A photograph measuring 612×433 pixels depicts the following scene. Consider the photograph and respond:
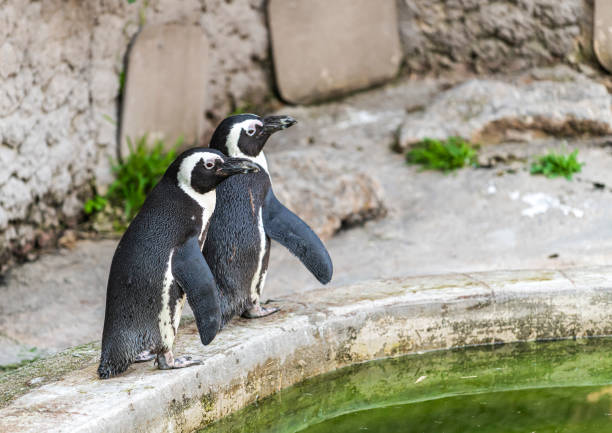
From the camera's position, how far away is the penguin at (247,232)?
269 centimetres

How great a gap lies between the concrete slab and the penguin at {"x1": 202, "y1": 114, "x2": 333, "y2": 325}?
12.4ft

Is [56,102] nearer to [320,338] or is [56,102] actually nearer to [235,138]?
[235,138]

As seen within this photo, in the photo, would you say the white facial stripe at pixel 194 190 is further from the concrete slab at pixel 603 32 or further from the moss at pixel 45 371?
the concrete slab at pixel 603 32

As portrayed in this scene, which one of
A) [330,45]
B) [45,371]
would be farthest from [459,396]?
[330,45]

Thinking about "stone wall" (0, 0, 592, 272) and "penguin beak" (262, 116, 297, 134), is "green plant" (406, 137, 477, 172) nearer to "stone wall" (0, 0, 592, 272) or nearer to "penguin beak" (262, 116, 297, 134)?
"stone wall" (0, 0, 592, 272)

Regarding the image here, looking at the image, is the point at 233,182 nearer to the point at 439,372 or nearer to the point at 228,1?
the point at 439,372

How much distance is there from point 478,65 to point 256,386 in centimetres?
429

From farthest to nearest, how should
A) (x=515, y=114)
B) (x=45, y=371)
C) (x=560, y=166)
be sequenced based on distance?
(x=515, y=114) < (x=560, y=166) < (x=45, y=371)

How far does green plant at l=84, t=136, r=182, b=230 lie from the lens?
15.8 ft

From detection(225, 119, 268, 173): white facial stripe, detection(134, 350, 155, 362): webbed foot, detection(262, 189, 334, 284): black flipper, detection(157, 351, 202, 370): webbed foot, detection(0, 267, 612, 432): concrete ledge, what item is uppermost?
detection(225, 119, 268, 173): white facial stripe

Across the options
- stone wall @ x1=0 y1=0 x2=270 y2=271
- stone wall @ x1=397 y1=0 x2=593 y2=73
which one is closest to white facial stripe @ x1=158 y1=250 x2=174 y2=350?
stone wall @ x1=0 y1=0 x2=270 y2=271

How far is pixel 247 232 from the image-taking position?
2.73m

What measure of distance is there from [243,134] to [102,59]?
252 cm

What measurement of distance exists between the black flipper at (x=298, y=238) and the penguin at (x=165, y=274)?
0.43 metres
